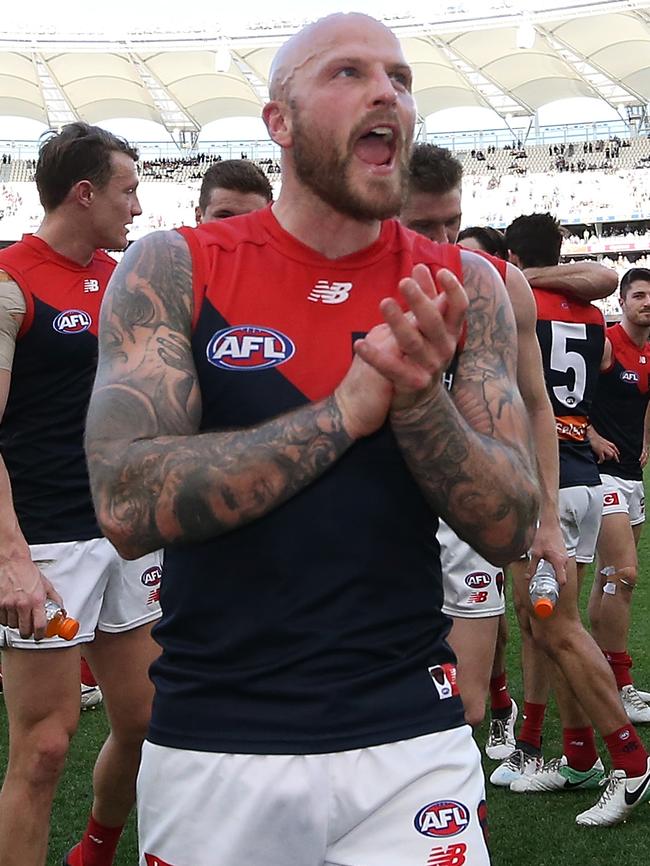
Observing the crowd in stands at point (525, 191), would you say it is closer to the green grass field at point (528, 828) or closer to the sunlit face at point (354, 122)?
the green grass field at point (528, 828)

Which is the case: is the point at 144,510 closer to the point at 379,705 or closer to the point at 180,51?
the point at 379,705

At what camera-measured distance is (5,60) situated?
4312 centimetres

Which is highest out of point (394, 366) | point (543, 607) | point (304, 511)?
point (394, 366)

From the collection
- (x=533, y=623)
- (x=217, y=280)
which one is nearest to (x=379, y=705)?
(x=217, y=280)

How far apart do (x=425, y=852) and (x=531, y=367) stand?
78.6 inches

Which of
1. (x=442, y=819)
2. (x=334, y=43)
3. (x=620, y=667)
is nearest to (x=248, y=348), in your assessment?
(x=334, y=43)

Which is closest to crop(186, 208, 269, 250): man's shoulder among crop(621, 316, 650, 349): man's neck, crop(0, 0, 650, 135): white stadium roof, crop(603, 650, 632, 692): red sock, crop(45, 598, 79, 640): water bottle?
crop(45, 598, 79, 640): water bottle

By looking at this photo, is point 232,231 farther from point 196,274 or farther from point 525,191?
point 525,191

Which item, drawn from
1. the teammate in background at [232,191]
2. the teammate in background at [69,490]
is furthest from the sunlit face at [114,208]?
the teammate in background at [232,191]

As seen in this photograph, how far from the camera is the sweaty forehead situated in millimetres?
2088

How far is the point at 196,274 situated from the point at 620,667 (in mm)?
4778

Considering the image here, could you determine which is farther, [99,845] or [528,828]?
[528,828]

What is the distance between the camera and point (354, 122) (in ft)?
6.68

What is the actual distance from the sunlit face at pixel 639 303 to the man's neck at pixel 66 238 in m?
4.35
